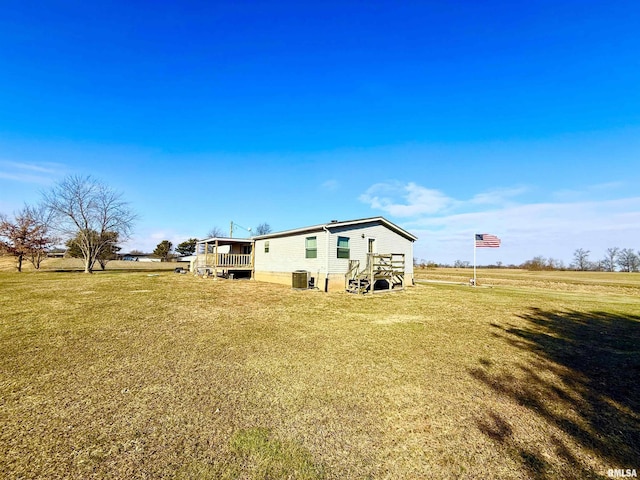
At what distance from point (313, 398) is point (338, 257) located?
38.9 feet

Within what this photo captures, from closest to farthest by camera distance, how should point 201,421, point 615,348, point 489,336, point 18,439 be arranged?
point 18,439
point 201,421
point 615,348
point 489,336

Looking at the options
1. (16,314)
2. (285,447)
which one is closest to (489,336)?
(285,447)

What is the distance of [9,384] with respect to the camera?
4516 mm

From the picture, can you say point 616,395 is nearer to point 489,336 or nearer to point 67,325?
point 489,336

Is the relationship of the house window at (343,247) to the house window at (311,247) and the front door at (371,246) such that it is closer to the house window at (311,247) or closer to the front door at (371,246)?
the house window at (311,247)

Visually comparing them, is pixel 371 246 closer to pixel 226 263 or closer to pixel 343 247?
pixel 343 247

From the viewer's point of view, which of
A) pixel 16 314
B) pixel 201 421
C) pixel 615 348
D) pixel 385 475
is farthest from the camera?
pixel 16 314

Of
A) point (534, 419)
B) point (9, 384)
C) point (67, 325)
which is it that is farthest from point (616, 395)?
point (67, 325)

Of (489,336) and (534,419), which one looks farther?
(489,336)

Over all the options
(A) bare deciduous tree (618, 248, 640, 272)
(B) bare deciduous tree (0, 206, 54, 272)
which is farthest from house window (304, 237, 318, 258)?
(A) bare deciduous tree (618, 248, 640, 272)

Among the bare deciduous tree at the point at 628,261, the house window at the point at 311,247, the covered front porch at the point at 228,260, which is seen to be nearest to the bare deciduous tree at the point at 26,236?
the covered front porch at the point at 228,260

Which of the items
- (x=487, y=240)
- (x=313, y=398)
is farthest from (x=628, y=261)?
(x=313, y=398)

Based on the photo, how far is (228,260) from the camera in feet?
72.8

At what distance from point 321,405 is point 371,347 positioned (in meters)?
2.81
